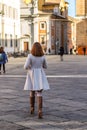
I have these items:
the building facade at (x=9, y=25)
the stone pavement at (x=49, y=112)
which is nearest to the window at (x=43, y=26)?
the building facade at (x=9, y=25)

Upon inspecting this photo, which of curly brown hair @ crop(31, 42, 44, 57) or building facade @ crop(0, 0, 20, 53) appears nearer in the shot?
curly brown hair @ crop(31, 42, 44, 57)

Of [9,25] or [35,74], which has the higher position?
[35,74]

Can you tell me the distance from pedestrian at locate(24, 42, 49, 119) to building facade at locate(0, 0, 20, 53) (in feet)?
182

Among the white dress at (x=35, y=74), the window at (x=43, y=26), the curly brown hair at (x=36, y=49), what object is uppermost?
the curly brown hair at (x=36, y=49)

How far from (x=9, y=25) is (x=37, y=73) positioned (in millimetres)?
61698

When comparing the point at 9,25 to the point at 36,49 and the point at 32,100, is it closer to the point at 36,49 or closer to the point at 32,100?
the point at 32,100

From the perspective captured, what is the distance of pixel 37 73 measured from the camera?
36.2 feet

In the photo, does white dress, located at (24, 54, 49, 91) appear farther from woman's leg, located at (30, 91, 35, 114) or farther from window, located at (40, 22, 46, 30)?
window, located at (40, 22, 46, 30)

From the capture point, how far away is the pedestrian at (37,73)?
10.9 meters

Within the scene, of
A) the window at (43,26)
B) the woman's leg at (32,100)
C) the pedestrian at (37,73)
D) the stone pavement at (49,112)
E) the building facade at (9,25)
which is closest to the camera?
the stone pavement at (49,112)

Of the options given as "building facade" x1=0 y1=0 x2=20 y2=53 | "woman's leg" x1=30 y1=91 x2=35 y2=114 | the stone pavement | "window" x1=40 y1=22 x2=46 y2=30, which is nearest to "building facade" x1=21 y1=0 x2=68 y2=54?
"window" x1=40 y1=22 x2=46 y2=30

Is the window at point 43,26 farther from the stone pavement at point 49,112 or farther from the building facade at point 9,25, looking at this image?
the stone pavement at point 49,112

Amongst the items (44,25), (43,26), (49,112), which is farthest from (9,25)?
(49,112)

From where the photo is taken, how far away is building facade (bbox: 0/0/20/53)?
225 feet
